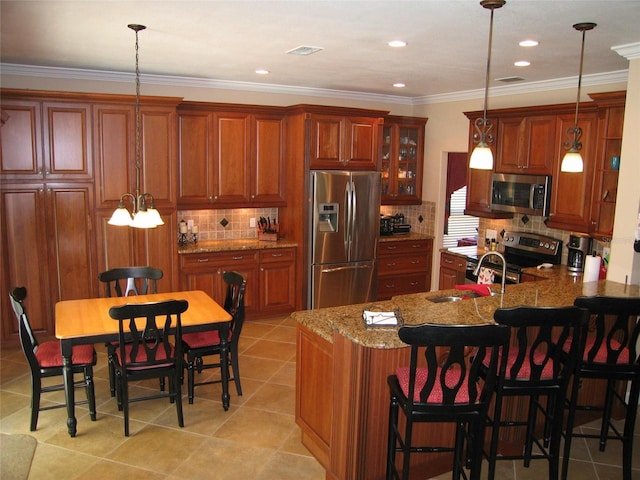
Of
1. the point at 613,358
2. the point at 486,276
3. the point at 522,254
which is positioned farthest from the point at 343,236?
the point at 613,358

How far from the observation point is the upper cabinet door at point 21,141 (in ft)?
16.8

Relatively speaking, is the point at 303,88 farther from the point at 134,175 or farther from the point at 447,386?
the point at 447,386

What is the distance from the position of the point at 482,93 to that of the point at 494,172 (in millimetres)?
1167

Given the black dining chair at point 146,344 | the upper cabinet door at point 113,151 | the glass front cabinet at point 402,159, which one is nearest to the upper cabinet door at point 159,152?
the upper cabinet door at point 113,151

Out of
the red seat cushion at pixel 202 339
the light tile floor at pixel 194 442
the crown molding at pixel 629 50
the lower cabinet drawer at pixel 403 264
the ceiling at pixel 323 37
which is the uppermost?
the ceiling at pixel 323 37

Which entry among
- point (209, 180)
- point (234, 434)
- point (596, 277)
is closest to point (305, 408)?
point (234, 434)

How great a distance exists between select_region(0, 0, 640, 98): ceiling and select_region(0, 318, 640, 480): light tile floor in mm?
2844

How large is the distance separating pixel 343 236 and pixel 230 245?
1367 mm

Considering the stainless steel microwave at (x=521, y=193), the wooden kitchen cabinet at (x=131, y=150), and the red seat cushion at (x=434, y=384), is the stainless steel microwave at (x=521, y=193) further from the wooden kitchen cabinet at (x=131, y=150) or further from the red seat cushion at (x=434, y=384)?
the wooden kitchen cabinet at (x=131, y=150)

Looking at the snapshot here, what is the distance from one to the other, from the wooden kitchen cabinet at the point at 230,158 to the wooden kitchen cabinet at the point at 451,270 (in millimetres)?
2178

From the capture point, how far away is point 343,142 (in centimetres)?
657

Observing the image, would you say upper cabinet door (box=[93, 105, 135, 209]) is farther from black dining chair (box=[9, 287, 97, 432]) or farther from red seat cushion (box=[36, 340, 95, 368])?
red seat cushion (box=[36, 340, 95, 368])

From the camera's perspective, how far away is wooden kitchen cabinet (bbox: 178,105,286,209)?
20.4ft

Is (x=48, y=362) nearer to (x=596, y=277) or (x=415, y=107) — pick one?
(x=596, y=277)
